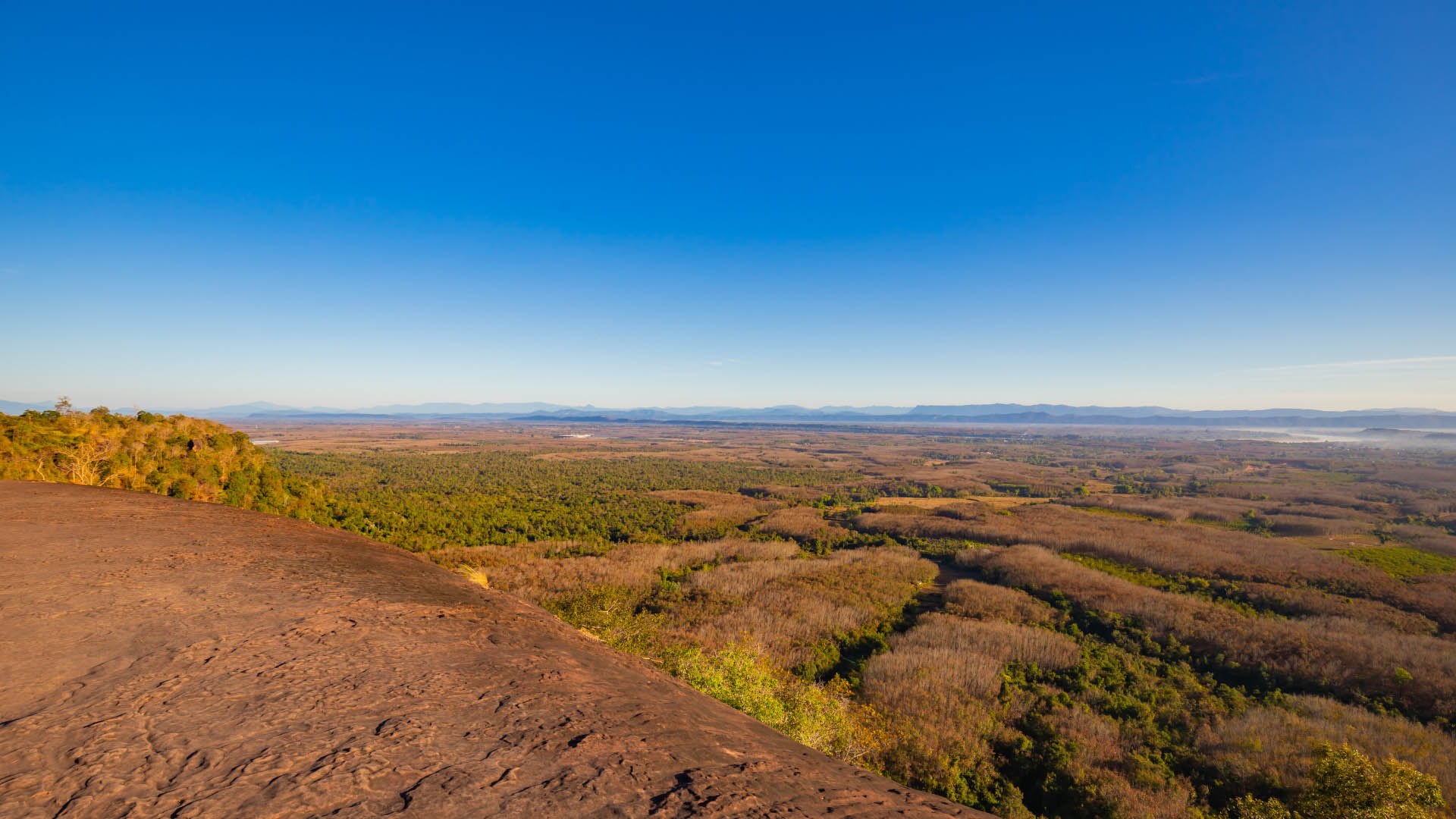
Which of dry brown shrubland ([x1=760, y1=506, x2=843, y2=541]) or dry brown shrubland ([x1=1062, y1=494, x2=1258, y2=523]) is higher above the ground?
dry brown shrubland ([x1=760, y1=506, x2=843, y2=541])

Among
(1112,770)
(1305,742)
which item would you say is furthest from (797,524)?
(1305,742)

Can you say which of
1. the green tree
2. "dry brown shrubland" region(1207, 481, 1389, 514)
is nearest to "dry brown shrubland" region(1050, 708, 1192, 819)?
the green tree

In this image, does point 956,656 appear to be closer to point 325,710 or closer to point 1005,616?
point 1005,616

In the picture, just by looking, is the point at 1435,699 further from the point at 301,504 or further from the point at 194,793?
the point at 301,504

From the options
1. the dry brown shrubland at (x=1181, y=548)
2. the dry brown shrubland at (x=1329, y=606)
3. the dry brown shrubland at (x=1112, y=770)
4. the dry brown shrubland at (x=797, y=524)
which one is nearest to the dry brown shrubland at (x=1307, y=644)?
the dry brown shrubland at (x=1329, y=606)

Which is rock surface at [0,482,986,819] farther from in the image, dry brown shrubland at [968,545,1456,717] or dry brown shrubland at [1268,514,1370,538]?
dry brown shrubland at [1268,514,1370,538]
